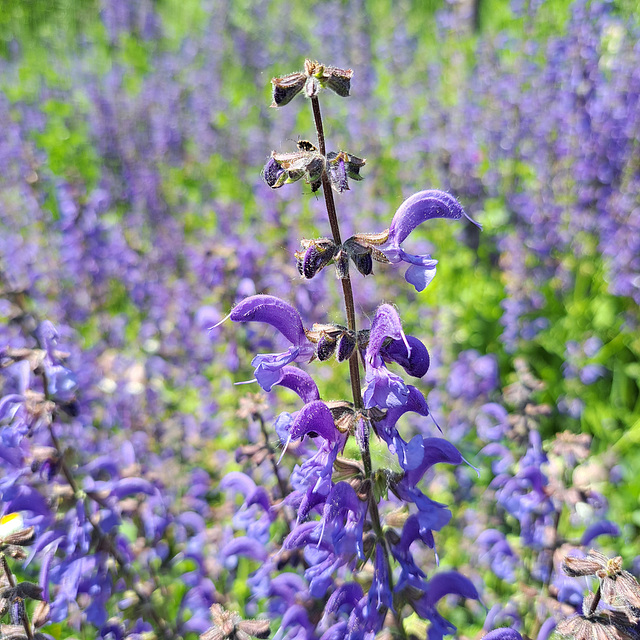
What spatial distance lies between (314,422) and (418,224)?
0.63 metres

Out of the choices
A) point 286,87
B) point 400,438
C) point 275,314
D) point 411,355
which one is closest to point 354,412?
point 400,438

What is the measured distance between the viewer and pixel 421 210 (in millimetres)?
1676

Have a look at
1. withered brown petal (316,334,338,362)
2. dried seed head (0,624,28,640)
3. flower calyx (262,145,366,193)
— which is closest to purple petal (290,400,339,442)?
withered brown petal (316,334,338,362)

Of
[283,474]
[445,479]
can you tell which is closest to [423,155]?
[445,479]

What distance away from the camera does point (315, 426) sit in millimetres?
1585

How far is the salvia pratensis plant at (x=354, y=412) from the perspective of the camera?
1503mm

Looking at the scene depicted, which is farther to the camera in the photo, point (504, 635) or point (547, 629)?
point (547, 629)

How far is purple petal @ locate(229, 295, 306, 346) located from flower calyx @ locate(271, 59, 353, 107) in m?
0.55

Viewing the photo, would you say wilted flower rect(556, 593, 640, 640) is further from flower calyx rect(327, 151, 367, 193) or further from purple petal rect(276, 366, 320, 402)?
flower calyx rect(327, 151, 367, 193)

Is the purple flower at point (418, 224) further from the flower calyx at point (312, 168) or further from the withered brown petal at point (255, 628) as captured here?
the withered brown petal at point (255, 628)

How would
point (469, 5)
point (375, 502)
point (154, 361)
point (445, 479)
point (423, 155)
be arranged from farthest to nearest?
1. point (469, 5)
2. point (423, 155)
3. point (154, 361)
4. point (445, 479)
5. point (375, 502)

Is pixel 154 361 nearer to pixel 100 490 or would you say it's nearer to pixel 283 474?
pixel 283 474

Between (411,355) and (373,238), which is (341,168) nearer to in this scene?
(373,238)

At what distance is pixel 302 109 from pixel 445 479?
7.00 metres
